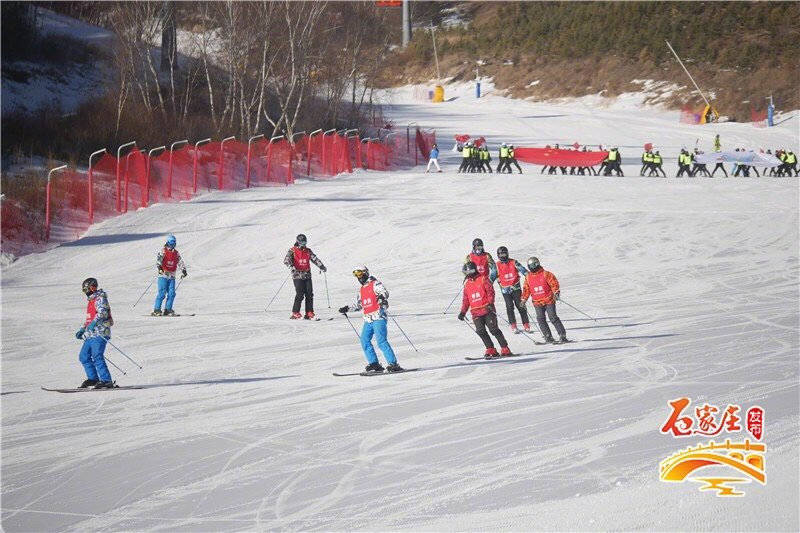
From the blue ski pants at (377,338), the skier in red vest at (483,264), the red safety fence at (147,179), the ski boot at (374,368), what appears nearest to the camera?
the blue ski pants at (377,338)

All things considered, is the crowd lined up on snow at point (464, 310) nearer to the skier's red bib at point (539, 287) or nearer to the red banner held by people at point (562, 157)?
the skier's red bib at point (539, 287)

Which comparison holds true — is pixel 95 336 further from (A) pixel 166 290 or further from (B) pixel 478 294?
(A) pixel 166 290

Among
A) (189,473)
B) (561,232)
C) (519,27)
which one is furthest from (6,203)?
(519,27)

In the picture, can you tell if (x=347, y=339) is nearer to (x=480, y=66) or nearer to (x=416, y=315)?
(x=416, y=315)

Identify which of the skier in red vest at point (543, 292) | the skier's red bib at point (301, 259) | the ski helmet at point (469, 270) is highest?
the ski helmet at point (469, 270)

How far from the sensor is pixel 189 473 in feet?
32.6

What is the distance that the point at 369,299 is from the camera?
13602mm

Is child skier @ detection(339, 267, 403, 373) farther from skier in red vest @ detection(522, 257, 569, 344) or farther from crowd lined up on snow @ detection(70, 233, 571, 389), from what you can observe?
skier in red vest @ detection(522, 257, 569, 344)

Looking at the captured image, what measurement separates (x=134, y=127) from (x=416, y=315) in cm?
2145

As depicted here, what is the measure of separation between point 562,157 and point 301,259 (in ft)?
83.7

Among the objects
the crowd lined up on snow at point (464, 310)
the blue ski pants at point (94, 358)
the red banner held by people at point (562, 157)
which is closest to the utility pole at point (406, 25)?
the red banner held by people at point (562, 157)

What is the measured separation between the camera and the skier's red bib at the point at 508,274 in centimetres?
1723

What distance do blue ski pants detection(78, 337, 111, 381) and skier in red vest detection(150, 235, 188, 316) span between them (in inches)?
251

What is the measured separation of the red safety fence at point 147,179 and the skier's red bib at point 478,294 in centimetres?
1569
